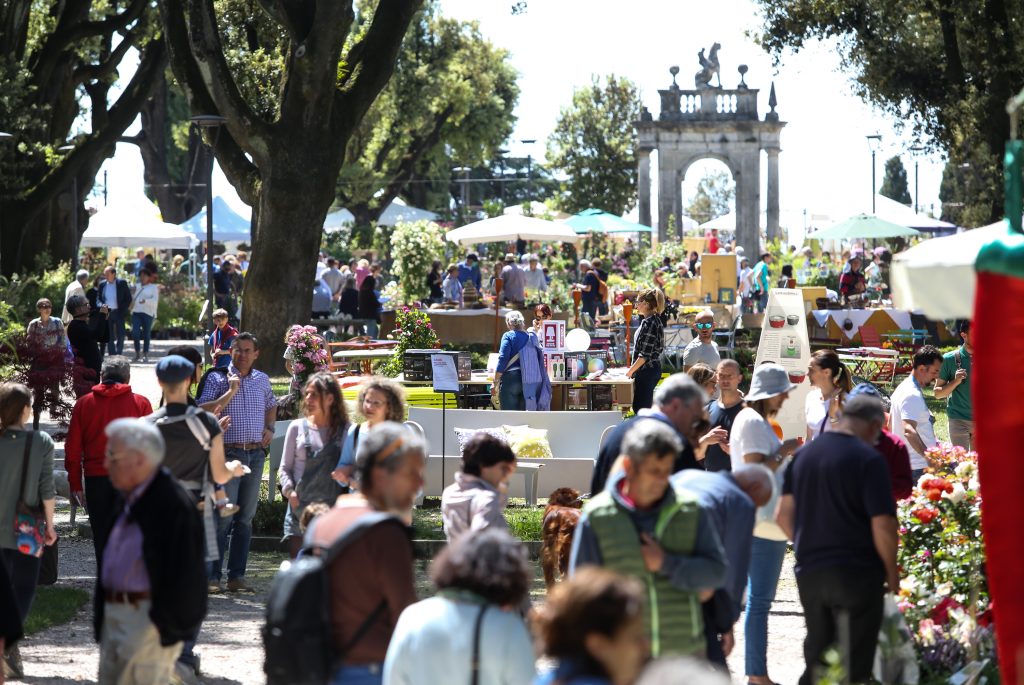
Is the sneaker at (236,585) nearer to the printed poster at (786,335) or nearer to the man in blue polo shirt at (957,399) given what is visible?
the man in blue polo shirt at (957,399)

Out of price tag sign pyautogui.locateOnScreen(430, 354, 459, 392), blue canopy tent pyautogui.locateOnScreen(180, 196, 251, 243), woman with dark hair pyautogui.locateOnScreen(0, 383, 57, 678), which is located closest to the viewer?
woman with dark hair pyautogui.locateOnScreen(0, 383, 57, 678)

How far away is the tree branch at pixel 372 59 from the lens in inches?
846

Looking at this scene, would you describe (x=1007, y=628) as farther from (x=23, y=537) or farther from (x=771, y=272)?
(x=771, y=272)

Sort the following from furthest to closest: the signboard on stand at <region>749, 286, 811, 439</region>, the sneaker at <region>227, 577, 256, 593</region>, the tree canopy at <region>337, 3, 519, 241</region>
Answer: the tree canopy at <region>337, 3, 519, 241</region>, the signboard on stand at <region>749, 286, 811, 439</region>, the sneaker at <region>227, 577, 256, 593</region>

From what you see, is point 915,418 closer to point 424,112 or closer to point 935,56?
point 935,56

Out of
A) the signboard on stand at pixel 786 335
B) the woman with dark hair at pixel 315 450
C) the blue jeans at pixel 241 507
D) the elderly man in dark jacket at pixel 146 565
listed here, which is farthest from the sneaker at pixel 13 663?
the signboard on stand at pixel 786 335

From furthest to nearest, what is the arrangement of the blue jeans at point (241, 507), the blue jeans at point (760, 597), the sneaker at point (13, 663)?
the blue jeans at point (241, 507) < the sneaker at point (13, 663) < the blue jeans at point (760, 597)

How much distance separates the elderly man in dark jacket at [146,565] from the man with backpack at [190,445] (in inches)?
75.3

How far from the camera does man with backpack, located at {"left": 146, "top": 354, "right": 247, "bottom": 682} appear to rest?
805 centimetres

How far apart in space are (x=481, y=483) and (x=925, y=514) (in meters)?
2.88

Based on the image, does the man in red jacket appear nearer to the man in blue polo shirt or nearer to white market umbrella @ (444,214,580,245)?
the man in blue polo shirt

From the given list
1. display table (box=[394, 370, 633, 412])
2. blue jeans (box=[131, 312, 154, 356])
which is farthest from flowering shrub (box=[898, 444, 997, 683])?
blue jeans (box=[131, 312, 154, 356])

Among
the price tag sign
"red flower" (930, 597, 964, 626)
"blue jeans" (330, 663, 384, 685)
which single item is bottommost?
"red flower" (930, 597, 964, 626)

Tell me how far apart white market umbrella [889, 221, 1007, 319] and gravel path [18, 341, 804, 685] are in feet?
11.8
